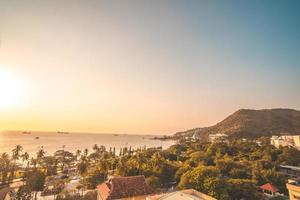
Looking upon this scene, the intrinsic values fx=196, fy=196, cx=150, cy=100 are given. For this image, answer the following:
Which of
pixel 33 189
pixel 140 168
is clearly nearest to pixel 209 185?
pixel 140 168

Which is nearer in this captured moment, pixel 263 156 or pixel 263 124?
pixel 263 156

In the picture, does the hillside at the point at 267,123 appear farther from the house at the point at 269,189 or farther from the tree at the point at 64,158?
the tree at the point at 64,158

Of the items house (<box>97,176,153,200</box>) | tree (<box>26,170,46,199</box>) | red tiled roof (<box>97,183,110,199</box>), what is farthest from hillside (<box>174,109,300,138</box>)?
tree (<box>26,170,46,199</box>)

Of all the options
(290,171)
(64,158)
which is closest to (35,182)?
(64,158)

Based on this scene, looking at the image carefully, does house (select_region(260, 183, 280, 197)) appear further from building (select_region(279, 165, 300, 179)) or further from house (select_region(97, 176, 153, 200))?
house (select_region(97, 176, 153, 200))

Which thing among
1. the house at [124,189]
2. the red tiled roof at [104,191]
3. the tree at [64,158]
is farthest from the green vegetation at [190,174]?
the house at [124,189]

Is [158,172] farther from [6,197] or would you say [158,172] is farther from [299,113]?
[299,113]
